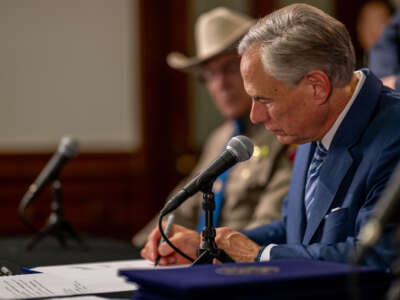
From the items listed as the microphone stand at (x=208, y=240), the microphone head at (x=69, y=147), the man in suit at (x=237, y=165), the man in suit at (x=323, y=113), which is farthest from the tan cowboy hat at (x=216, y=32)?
the microphone stand at (x=208, y=240)

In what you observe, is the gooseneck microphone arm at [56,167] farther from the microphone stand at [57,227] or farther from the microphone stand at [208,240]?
the microphone stand at [208,240]

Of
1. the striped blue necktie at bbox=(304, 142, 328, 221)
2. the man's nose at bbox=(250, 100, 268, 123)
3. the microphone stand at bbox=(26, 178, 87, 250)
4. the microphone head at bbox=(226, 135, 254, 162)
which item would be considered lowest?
the microphone stand at bbox=(26, 178, 87, 250)

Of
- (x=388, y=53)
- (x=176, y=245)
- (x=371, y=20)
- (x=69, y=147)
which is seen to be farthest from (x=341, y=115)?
(x=371, y=20)

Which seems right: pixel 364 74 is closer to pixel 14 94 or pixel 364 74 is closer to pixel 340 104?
pixel 340 104

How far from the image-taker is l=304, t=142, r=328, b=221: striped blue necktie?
1694 millimetres

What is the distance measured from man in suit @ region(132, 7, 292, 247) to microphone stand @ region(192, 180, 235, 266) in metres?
1.05

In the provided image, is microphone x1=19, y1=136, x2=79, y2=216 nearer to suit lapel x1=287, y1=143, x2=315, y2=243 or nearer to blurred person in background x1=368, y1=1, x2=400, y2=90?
suit lapel x1=287, y1=143, x2=315, y2=243

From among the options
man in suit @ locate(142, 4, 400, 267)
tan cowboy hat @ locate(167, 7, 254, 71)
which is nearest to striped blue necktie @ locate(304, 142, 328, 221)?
man in suit @ locate(142, 4, 400, 267)

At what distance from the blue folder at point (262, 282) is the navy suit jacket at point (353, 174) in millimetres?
220

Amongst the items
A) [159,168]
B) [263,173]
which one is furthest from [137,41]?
[263,173]

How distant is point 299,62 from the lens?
152 centimetres

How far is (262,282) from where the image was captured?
3.31 feet

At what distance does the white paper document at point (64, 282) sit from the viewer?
4.57 ft

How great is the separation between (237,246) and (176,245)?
23 centimetres
